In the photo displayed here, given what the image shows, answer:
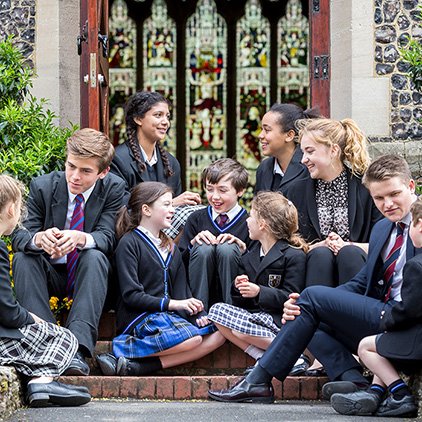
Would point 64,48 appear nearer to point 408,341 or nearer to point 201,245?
point 201,245

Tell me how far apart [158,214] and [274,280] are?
822 mm

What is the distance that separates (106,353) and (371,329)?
1.65 m

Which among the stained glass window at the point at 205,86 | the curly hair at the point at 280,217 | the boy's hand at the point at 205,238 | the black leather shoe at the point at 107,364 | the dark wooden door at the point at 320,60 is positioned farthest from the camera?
the stained glass window at the point at 205,86

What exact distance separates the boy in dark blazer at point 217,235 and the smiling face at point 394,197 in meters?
1.27

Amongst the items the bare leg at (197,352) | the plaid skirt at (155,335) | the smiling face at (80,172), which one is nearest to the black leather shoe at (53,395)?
the plaid skirt at (155,335)

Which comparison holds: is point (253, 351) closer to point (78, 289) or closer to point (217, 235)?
point (217, 235)

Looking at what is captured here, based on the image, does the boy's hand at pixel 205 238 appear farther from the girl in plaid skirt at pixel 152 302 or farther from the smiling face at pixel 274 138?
the smiling face at pixel 274 138

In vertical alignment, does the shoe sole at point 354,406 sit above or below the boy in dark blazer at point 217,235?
below

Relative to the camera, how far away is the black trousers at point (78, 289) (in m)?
6.16

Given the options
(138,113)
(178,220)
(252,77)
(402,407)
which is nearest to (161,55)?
(252,77)

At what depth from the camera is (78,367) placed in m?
5.99

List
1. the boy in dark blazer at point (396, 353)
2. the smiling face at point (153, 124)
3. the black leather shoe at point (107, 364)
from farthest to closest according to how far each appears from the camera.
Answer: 1. the smiling face at point (153, 124)
2. the black leather shoe at point (107, 364)
3. the boy in dark blazer at point (396, 353)

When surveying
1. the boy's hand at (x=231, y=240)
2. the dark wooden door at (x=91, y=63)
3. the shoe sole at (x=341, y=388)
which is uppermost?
the dark wooden door at (x=91, y=63)

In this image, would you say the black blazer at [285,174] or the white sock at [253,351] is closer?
the white sock at [253,351]
